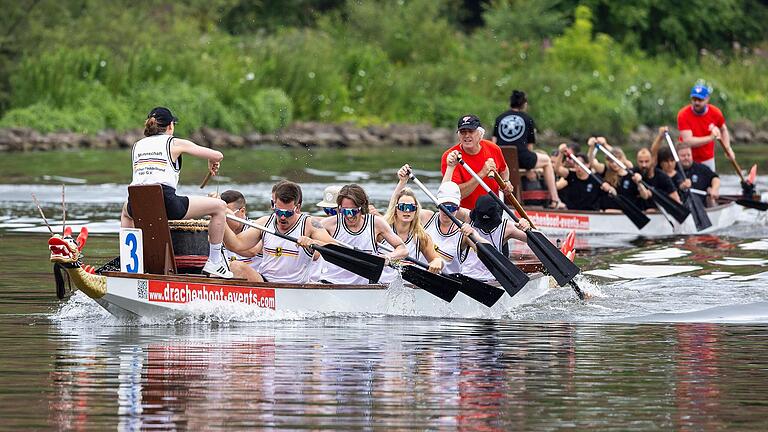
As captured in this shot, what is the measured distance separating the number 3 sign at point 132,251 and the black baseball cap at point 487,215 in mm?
3654

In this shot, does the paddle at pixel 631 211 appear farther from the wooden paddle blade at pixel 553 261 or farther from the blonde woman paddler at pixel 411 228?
the blonde woman paddler at pixel 411 228

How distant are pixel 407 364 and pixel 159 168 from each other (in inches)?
124

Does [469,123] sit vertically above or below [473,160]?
above

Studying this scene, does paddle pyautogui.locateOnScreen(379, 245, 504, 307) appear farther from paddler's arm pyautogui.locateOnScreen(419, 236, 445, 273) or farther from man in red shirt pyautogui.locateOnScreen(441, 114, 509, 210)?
man in red shirt pyautogui.locateOnScreen(441, 114, 509, 210)

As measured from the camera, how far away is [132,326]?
1412 centimetres

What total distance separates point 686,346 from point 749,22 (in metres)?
51.6

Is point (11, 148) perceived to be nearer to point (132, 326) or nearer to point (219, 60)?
point (219, 60)

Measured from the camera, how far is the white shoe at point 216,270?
14.5 metres

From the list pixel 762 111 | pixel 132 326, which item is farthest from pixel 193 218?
pixel 762 111

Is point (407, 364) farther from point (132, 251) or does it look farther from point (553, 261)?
point (553, 261)

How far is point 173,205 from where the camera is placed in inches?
557

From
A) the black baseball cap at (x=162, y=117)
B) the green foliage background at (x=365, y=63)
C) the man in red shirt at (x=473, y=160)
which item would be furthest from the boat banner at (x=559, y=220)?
the green foliage background at (x=365, y=63)

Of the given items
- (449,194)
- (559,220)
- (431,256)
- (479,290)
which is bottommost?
(479,290)

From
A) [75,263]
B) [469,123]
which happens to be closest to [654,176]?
[469,123]
